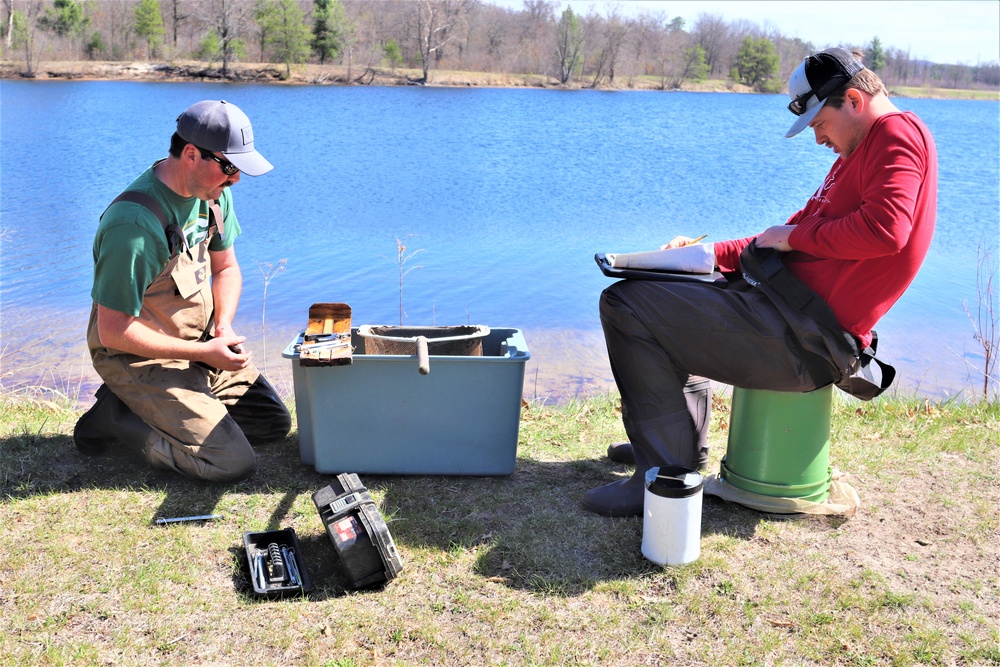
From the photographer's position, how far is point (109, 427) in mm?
3408

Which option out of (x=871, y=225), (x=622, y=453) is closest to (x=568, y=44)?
(x=622, y=453)

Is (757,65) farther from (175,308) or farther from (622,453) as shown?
(175,308)

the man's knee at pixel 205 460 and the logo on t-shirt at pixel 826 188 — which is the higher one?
the logo on t-shirt at pixel 826 188

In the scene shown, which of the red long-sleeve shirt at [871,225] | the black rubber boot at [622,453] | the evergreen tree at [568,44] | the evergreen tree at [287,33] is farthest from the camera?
the evergreen tree at [568,44]

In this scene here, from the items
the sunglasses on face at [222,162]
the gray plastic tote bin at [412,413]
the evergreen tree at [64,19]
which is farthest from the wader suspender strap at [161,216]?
the evergreen tree at [64,19]

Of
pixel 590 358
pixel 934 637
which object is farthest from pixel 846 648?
pixel 590 358

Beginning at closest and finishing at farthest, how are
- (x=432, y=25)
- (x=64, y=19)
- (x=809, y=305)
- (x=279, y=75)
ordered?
(x=809, y=305) → (x=279, y=75) → (x=64, y=19) → (x=432, y=25)

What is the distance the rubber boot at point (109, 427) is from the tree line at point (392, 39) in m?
37.4

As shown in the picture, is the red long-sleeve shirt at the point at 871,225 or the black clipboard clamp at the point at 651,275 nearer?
the red long-sleeve shirt at the point at 871,225

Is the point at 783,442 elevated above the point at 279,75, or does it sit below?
below

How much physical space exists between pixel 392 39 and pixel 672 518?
44.3 m

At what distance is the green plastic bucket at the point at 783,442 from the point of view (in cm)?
299

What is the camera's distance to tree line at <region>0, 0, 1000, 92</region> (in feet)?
135

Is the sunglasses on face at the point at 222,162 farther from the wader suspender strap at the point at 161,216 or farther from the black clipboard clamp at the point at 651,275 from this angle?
the black clipboard clamp at the point at 651,275
